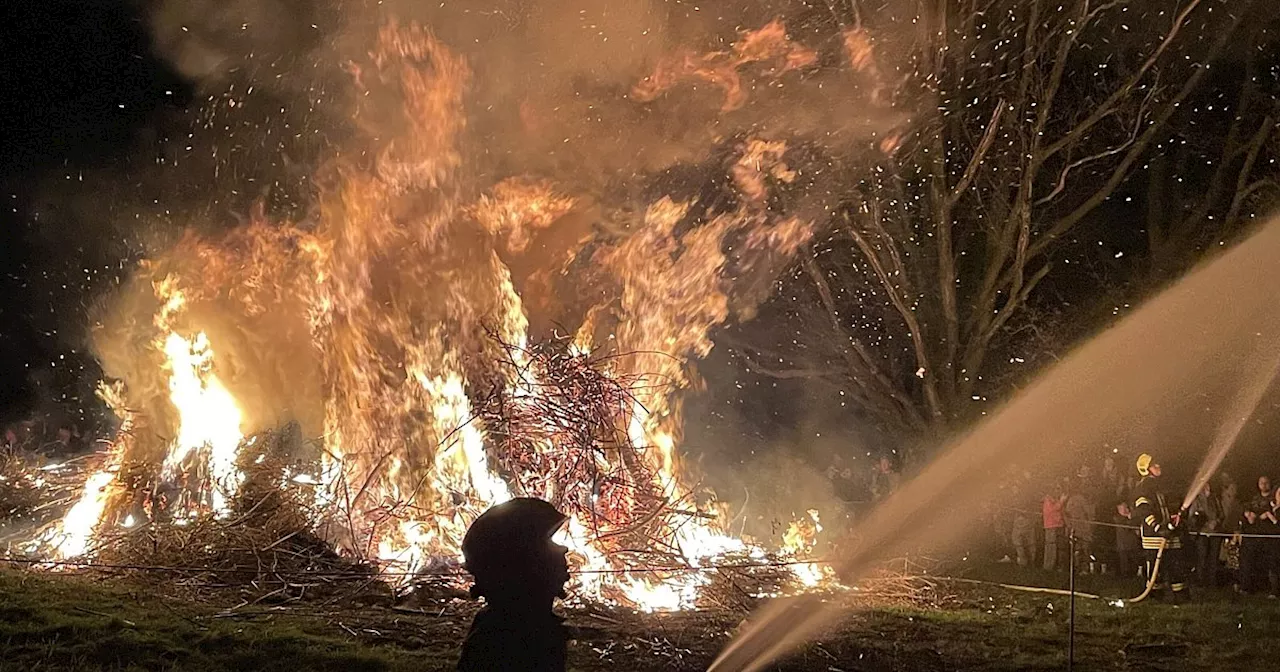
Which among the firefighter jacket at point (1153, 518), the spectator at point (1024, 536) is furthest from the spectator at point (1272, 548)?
the spectator at point (1024, 536)

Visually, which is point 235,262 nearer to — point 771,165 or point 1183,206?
point 771,165

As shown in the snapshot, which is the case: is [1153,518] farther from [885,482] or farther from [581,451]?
[581,451]

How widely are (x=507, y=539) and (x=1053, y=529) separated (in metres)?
11.9

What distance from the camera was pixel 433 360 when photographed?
8.62 m

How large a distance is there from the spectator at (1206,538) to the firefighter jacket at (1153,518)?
20.7 inches

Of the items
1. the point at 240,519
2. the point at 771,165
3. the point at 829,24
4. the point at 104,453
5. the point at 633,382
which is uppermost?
the point at 829,24

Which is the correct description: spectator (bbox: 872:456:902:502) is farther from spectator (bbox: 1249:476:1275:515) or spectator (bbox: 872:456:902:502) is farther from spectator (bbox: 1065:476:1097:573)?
spectator (bbox: 1249:476:1275:515)

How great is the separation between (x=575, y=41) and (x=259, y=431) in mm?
5222

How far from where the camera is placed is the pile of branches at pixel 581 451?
7.94m

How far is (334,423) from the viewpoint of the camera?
8945 millimetres

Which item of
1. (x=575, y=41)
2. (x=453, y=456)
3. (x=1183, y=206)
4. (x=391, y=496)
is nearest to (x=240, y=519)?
(x=391, y=496)

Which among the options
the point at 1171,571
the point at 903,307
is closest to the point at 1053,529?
the point at 1171,571

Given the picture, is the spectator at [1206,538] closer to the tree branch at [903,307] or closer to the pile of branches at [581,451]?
the tree branch at [903,307]

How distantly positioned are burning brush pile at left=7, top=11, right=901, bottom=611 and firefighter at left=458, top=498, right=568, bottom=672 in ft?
17.3
